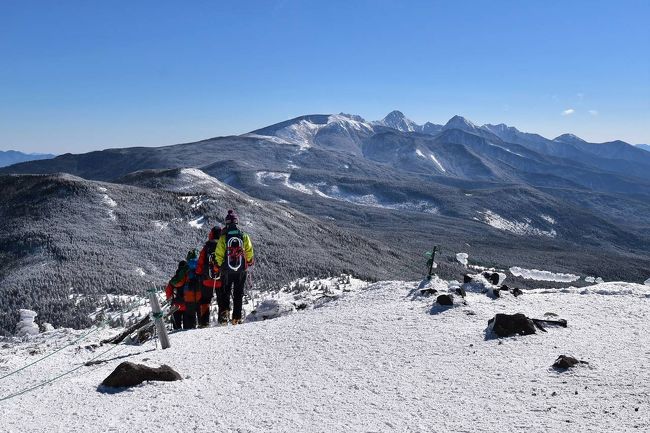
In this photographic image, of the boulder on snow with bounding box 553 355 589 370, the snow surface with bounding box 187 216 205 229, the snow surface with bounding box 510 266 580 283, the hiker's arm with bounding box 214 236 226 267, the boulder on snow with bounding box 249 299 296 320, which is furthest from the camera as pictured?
the snow surface with bounding box 510 266 580 283

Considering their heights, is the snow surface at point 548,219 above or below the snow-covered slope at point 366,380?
below

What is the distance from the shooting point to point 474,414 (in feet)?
21.2

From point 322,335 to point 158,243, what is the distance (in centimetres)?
3816

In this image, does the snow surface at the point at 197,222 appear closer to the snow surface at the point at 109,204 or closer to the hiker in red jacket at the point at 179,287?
the snow surface at the point at 109,204

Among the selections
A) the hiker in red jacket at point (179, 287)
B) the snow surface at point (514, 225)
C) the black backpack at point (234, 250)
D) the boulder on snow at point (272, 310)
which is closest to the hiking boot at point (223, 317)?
the hiker in red jacket at point (179, 287)

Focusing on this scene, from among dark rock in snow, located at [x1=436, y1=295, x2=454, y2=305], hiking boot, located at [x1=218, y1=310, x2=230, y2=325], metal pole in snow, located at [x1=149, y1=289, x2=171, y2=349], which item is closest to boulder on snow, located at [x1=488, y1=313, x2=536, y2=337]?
dark rock in snow, located at [x1=436, y1=295, x2=454, y2=305]

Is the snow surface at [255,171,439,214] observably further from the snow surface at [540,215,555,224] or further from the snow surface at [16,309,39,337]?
the snow surface at [16,309,39,337]

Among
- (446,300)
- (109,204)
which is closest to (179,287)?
(446,300)

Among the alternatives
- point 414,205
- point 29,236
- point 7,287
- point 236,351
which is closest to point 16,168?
point 414,205

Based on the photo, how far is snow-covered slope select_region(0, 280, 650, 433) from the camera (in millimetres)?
6371

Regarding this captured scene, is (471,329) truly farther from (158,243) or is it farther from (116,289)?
(158,243)

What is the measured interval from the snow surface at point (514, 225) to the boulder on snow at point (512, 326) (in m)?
159

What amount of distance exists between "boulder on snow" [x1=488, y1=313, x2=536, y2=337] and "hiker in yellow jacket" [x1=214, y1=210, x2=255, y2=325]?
22.8 ft

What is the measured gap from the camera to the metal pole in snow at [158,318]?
9633 mm
